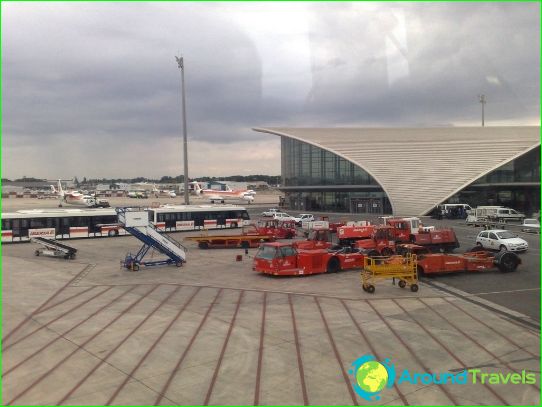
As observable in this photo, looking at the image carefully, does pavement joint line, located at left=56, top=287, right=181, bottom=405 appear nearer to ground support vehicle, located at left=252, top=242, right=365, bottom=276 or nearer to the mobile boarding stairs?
ground support vehicle, located at left=252, top=242, right=365, bottom=276

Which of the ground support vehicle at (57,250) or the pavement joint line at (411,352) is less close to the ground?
the ground support vehicle at (57,250)

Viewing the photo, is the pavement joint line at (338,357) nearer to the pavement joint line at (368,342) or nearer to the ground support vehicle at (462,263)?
the pavement joint line at (368,342)

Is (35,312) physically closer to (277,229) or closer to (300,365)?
(300,365)

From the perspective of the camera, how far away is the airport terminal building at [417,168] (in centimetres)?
5969

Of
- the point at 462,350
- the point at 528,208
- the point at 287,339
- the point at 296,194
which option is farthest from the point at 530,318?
the point at 296,194

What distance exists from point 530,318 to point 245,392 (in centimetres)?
920

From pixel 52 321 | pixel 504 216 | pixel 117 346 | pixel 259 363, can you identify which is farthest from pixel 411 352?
pixel 504 216

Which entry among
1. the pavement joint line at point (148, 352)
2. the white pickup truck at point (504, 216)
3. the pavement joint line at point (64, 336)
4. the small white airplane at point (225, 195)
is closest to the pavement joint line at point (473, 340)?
the pavement joint line at point (148, 352)

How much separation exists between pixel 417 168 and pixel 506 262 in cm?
4219

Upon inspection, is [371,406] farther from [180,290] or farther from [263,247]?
[263,247]

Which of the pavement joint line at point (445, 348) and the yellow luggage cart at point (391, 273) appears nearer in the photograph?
the pavement joint line at point (445, 348)

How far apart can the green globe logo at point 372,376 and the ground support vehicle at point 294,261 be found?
10.7 metres

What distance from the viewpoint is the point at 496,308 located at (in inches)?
579

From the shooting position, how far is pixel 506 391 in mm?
8562
